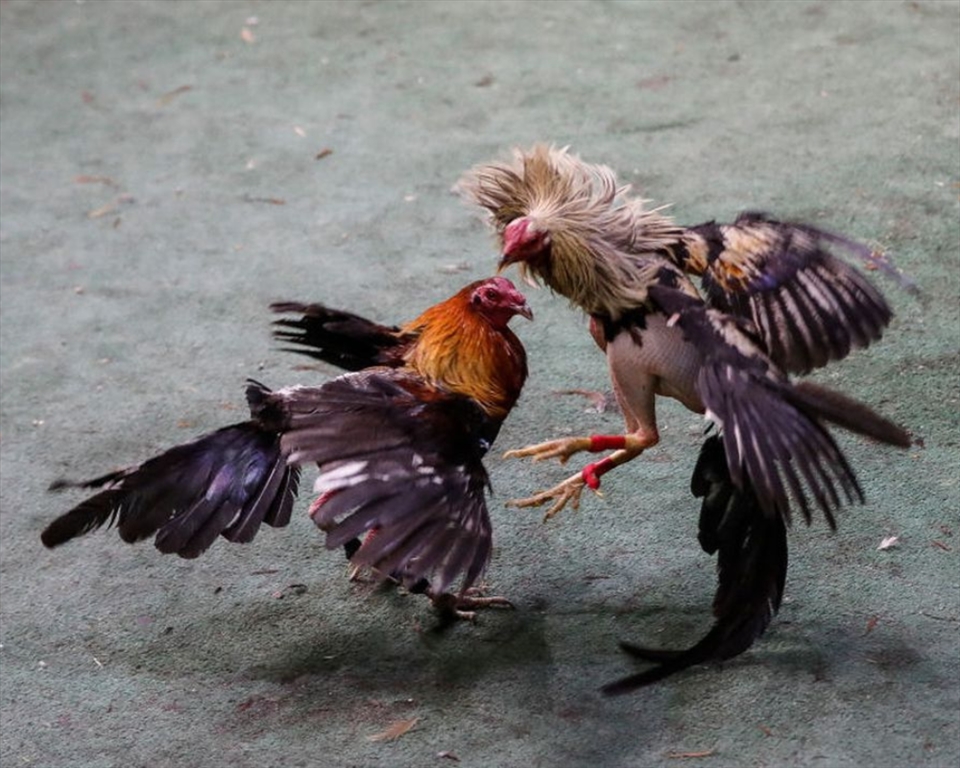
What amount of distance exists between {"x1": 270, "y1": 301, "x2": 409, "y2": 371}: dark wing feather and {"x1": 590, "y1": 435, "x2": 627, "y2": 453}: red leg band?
0.48m

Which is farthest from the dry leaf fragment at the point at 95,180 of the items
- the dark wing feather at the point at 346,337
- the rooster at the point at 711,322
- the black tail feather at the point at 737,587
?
the black tail feather at the point at 737,587

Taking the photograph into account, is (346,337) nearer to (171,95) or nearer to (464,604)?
(464,604)

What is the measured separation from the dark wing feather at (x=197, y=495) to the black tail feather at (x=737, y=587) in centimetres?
68

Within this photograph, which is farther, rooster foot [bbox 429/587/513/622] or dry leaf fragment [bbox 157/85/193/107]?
dry leaf fragment [bbox 157/85/193/107]

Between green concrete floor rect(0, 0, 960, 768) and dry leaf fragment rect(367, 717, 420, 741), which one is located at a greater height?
green concrete floor rect(0, 0, 960, 768)

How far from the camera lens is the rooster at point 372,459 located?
223cm

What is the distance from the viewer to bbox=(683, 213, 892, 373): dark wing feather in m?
2.34

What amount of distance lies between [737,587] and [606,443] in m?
0.32

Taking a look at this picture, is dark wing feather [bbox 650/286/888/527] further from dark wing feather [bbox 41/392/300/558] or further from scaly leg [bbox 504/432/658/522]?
dark wing feather [bbox 41/392/300/558]

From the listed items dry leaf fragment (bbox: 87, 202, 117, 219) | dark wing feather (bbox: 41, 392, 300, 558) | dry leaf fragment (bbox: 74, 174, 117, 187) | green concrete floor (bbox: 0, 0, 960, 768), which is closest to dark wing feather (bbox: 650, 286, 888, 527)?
green concrete floor (bbox: 0, 0, 960, 768)

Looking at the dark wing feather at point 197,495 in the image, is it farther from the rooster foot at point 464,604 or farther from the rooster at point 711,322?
the rooster at point 711,322

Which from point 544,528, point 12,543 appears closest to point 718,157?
point 544,528

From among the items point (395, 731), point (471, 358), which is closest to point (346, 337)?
point (471, 358)

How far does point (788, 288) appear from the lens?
2.34 meters
